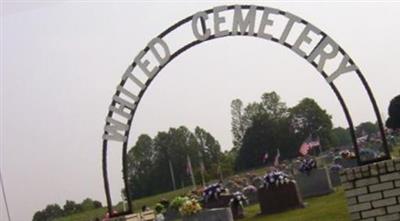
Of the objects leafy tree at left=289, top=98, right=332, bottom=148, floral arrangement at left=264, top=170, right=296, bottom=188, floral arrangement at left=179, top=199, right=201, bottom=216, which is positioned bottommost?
floral arrangement at left=179, top=199, right=201, bottom=216

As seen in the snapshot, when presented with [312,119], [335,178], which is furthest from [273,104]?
[335,178]

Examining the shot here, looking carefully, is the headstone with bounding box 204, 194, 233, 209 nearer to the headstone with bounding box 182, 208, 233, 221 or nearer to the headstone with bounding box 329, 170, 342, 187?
the headstone with bounding box 329, 170, 342, 187

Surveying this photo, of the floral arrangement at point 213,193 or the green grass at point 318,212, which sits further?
the floral arrangement at point 213,193

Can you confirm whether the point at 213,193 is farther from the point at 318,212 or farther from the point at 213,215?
the point at 213,215

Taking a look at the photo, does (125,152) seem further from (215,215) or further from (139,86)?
(215,215)

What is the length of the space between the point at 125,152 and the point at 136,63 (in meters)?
1.35

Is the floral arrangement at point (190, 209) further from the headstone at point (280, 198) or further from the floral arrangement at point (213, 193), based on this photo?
the floral arrangement at point (213, 193)

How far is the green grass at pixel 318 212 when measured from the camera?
1620cm

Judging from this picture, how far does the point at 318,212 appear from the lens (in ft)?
58.1

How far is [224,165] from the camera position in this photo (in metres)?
78.3

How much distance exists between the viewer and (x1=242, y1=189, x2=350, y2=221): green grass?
16.2 meters

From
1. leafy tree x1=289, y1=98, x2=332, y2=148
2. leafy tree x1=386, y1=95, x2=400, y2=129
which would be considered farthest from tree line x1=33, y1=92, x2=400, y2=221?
leafy tree x1=386, y1=95, x2=400, y2=129

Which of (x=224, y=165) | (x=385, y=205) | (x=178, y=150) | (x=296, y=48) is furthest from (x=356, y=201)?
(x=178, y=150)

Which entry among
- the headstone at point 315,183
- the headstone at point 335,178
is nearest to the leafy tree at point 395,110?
the headstone at point 315,183
